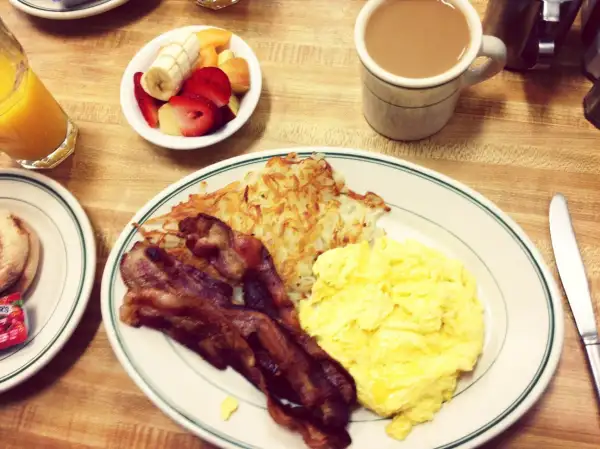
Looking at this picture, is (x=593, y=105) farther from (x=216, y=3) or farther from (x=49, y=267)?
(x=49, y=267)

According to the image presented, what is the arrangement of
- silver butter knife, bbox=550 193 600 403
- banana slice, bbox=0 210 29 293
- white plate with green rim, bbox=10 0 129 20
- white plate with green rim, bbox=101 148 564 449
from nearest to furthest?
white plate with green rim, bbox=101 148 564 449 → silver butter knife, bbox=550 193 600 403 → banana slice, bbox=0 210 29 293 → white plate with green rim, bbox=10 0 129 20

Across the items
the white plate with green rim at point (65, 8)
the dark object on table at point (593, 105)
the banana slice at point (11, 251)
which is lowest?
the banana slice at point (11, 251)

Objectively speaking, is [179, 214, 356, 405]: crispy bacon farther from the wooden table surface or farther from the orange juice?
the orange juice

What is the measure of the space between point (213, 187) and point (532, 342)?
942 millimetres

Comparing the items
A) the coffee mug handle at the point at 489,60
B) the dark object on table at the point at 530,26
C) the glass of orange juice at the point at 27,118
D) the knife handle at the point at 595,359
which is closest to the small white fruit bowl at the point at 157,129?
the glass of orange juice at the point at 27,118

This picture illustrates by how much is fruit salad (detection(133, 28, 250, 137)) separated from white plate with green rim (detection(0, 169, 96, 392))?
1.24 ft

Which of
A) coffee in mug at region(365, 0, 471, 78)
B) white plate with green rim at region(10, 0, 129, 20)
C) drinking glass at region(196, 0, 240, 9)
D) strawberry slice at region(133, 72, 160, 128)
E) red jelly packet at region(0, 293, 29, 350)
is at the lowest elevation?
red jelly packet at region(0, 293, 29, 350)

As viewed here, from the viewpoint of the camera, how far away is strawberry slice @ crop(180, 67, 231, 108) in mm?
1617

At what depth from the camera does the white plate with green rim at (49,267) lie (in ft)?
4.65

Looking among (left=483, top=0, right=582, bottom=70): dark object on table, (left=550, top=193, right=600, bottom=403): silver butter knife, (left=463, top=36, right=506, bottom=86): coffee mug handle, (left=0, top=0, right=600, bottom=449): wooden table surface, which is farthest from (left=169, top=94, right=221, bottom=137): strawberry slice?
(left=550, top=193, right=600, bottom=403): silver butter knife

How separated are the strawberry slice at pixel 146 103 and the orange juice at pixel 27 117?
0.84 feet

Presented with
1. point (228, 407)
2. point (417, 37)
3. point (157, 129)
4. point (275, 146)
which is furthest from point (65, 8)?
point (228, 407)

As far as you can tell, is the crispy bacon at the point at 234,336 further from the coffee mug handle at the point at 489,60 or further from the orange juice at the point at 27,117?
the coffee mug handle at the point at 489,60

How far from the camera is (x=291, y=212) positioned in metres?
1.51
